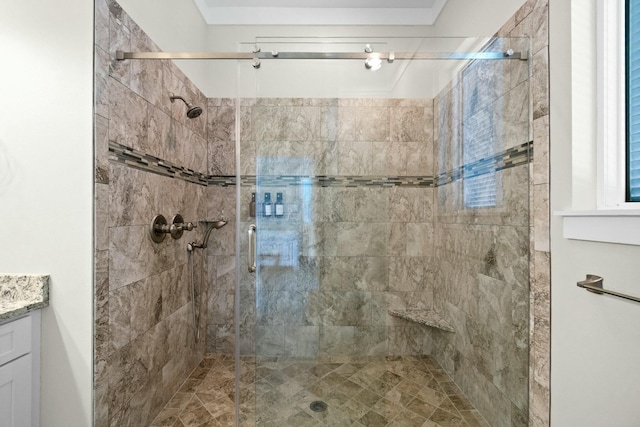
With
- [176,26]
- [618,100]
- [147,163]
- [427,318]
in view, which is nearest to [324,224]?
[427,318]

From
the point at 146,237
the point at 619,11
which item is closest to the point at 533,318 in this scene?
the point at 619,11

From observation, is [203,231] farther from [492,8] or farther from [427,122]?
[492,8]

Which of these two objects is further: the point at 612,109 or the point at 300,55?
the point at 300,55

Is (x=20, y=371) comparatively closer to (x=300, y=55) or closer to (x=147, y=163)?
(x=147, y=163)

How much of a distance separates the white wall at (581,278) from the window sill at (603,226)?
3cm

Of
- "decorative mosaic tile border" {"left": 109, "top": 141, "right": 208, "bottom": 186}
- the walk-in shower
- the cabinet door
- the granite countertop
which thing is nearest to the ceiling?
the walk-in shower

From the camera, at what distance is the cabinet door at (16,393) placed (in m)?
1.08

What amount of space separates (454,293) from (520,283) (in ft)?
1.44

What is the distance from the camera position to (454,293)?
1715 mm

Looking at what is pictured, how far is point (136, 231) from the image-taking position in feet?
5.08

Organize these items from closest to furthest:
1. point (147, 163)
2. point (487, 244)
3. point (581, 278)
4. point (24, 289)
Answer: point (581, 278)
point (24, 289)
point (487, 244)
point (147, 163)

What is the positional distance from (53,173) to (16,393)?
0.91 metres

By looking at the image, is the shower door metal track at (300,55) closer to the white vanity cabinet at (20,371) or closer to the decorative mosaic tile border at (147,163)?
the decorative mosaic tile border at (147,163)

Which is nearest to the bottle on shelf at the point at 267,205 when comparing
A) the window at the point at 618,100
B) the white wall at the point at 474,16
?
the window at the point at 618,100
